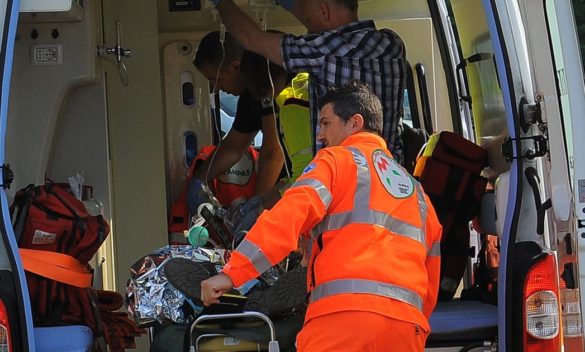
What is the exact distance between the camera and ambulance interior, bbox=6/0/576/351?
15.0 ft

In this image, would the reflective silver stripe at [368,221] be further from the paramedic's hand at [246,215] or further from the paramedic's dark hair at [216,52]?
the paramedic's dark hair at [216,52]

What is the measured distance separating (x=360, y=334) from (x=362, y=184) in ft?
1.57

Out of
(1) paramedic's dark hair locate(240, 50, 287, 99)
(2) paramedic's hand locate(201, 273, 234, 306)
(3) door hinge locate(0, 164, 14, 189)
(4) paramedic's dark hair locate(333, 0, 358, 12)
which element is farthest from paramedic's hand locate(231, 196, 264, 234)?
(3) door hinge locate(0, 164, 14, 189)

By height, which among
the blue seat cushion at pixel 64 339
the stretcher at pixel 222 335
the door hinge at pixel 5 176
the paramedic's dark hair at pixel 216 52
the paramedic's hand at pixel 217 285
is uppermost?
the paramedic's dark hair at pixel 216 52

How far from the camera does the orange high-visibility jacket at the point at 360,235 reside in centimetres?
317

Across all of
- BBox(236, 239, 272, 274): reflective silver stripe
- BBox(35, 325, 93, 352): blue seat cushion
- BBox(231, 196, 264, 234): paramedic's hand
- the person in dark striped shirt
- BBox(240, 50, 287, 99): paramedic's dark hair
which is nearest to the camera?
BBox(236, 239, 272, 274): reflective silver stripe

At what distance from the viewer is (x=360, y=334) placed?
10.4ft

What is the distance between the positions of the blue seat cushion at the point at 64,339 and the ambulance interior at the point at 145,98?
1.00 meters

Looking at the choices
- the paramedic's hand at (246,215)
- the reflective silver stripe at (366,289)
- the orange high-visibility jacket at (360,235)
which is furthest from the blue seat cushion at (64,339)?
the paramedic's hand at (246,215)

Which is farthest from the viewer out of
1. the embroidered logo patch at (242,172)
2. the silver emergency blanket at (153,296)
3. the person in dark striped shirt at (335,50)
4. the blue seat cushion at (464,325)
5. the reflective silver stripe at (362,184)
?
the embroidered logo patch at (242,172)

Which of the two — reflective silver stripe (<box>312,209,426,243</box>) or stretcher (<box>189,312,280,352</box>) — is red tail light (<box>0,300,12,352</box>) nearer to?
stretcher (<box>189,312,280,352</box>)

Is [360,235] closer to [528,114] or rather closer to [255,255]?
[255,255]

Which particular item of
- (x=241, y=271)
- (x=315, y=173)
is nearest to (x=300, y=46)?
(x=315, y=173)

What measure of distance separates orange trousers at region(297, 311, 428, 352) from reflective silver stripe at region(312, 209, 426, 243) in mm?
286
